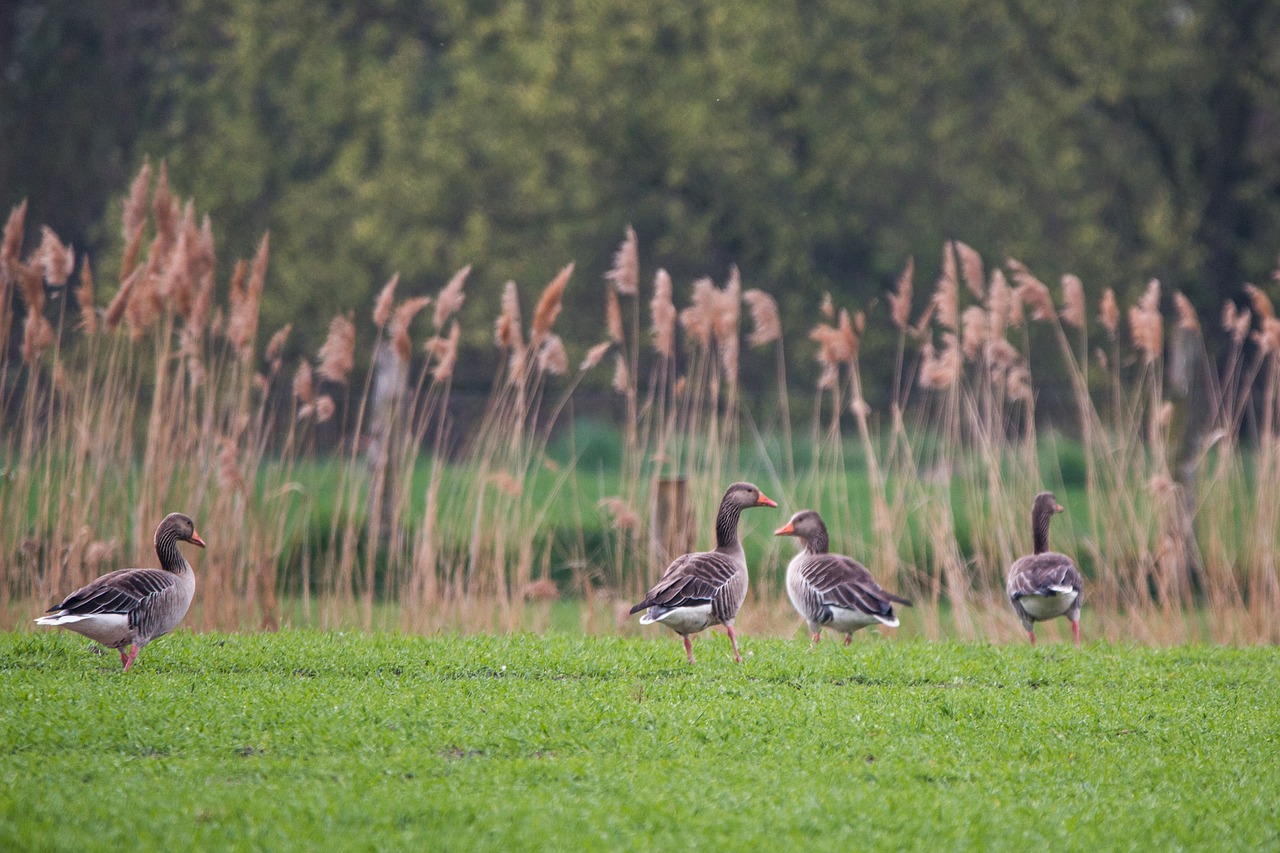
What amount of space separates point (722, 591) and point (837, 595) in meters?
0.90

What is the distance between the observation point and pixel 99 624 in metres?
7.91

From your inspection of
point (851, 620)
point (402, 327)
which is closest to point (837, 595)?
point (851, 620)

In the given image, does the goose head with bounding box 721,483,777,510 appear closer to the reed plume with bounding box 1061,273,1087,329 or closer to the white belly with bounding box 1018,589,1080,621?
the white belly with bounding box 1018,589,1080,621

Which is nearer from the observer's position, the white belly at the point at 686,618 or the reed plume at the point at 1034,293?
the white belly at the point at 686,618

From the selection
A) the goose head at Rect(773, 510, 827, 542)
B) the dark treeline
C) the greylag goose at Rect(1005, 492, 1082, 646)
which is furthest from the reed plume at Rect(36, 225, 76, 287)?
the dark treeline

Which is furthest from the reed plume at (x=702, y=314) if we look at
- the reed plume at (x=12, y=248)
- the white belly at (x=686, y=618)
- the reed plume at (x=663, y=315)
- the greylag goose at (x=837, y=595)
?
the reed plume at (x=12, y=248)

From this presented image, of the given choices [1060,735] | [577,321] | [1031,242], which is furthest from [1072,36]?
[1060,735]

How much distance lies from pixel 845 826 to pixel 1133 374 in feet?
73.5

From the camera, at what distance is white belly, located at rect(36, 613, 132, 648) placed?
25.5 ft

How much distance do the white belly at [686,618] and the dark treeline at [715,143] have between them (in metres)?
15.6

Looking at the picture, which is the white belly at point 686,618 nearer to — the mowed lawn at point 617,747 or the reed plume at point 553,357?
the mowed lawn at point 617,747

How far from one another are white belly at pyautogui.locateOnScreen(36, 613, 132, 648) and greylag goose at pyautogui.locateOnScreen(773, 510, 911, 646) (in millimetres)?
4438

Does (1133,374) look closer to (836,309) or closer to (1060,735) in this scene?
(836,309)

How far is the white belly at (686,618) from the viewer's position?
8.67 meters
